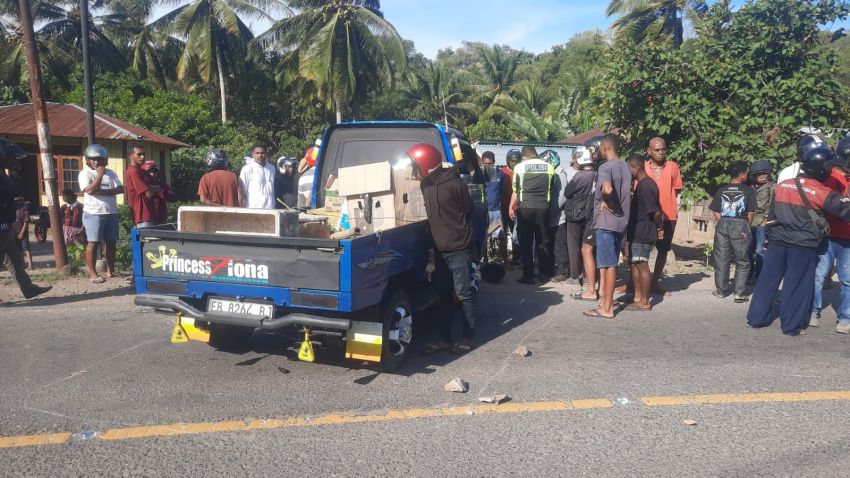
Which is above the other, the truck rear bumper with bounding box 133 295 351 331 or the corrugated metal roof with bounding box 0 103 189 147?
the corrugated metal roof with bounding box 0 103 189 147

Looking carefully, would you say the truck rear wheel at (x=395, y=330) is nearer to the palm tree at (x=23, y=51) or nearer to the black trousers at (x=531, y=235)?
the black trousers at (x=531, y=235)

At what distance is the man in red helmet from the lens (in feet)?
17.4

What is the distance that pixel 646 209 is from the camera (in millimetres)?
6996

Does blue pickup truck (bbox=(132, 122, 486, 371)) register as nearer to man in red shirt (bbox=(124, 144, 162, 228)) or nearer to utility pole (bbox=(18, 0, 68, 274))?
man in red shirt (bbox=(124, 144, 162, 228))

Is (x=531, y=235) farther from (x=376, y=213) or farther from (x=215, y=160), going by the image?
(x=215, y=160)

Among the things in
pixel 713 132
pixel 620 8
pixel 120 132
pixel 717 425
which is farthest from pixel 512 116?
pixel 717 425

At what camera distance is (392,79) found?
29516mm

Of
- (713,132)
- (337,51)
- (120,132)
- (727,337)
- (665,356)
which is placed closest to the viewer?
(665,356)

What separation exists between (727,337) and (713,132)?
4.30m

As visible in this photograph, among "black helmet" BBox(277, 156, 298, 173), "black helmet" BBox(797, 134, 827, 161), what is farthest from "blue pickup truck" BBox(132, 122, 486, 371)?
"black helmet" BBox(277, 156, 298, 173)

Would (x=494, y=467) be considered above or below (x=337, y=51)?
below

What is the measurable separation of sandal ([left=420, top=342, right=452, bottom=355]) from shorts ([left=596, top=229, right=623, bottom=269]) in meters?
2.07

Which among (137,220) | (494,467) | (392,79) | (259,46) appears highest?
(259,46)

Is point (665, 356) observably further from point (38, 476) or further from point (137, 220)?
point (137, 220)
